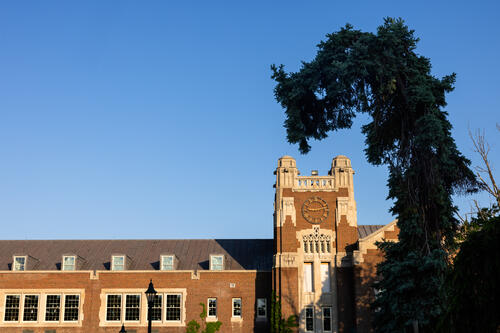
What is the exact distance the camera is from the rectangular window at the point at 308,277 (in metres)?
40.0

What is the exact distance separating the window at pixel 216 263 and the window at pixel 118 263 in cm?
733

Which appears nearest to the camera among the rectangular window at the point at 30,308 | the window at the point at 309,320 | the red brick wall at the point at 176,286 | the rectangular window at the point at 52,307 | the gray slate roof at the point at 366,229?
the window at the point at 309,320

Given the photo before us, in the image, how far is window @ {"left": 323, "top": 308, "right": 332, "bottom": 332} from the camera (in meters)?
39.4

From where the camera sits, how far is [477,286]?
11703 mm

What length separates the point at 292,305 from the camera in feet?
129

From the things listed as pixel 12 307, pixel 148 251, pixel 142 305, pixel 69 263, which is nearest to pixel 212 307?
pixel 142 305

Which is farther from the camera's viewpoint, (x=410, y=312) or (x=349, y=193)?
(x=349, y=193)

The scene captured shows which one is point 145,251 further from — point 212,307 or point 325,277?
point 325,277

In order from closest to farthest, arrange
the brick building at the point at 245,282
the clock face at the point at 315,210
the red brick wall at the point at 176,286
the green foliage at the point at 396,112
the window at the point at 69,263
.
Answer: the green foliage at the point at 396,112 → the brick building at the point at 245,282 → the clock face at the point at 315,210 → the red brick wall at the point at 176,286 → the window at the point at 69,263

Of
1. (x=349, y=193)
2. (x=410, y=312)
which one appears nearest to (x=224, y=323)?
(x=349, y=193)

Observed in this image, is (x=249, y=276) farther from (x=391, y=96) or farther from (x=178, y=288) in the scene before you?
(x=391, y=96)

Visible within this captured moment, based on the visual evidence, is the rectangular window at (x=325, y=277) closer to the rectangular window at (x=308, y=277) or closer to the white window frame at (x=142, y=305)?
the rectangular window at (x=308, y=277)

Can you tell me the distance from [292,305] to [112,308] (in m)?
14.2

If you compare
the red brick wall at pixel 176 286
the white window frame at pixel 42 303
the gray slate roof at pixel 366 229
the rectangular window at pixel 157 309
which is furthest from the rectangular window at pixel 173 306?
the gray slate roof at pixel 366 229
